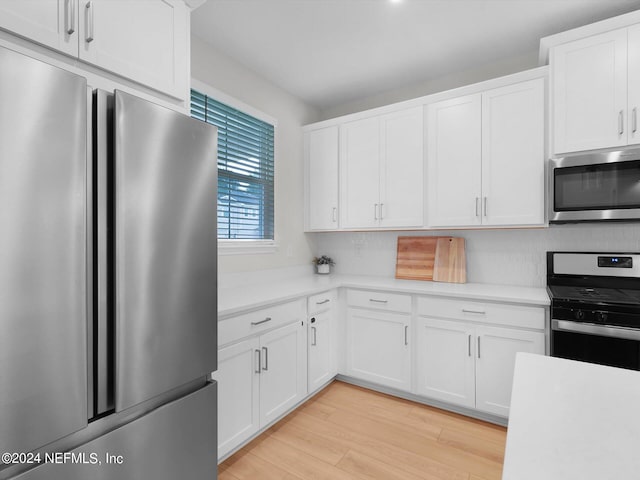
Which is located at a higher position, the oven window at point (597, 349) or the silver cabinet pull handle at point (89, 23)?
the silver cabinet pull handle at point (89, 23)

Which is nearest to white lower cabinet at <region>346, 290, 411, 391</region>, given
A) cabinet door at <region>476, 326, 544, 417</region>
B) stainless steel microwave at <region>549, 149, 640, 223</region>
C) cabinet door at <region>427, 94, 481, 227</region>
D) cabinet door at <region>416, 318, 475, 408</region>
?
cabinet door at <region>416, 318, 475, 408</region>

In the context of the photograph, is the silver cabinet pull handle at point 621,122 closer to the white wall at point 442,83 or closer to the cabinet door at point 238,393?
the white wall at point 442,83

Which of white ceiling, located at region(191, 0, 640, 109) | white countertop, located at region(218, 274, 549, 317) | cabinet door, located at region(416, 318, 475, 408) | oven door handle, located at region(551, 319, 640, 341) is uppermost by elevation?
white ceiling, located at region(191, 0, 640, 109)

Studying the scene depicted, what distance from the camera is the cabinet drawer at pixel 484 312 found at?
2.13m

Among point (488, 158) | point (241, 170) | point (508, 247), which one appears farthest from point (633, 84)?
point (241, 170)

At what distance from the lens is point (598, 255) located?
2.31m

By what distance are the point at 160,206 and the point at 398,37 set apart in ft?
6.87

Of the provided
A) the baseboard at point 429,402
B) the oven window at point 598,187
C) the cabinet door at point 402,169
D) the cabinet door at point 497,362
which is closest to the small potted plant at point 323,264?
the cabinet door at point 402,169

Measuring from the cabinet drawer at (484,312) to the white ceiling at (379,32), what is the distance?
6.10 feet

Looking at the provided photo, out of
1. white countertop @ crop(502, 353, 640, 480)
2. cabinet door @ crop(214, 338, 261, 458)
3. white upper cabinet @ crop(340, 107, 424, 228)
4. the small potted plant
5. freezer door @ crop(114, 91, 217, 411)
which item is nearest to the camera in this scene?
white countertop @ crop(502, 353, 640, 480)

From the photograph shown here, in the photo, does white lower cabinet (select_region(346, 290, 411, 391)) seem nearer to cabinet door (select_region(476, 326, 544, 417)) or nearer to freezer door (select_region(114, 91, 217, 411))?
cabinet door (select_region(476, 326, 544, 417))

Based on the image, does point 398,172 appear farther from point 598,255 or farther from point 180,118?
point 180,118

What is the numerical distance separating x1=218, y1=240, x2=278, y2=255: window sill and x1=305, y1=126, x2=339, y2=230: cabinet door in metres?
0.55

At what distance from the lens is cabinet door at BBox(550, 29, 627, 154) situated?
1988 millimetres
